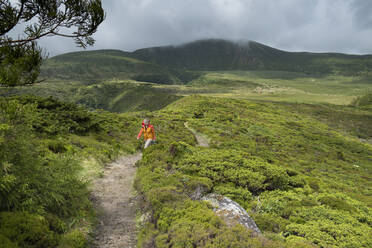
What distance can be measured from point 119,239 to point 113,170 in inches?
264

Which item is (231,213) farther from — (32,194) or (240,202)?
(32,194)

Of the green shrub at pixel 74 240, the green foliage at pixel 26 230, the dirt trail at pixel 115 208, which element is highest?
the green foliage at pixel 26 230

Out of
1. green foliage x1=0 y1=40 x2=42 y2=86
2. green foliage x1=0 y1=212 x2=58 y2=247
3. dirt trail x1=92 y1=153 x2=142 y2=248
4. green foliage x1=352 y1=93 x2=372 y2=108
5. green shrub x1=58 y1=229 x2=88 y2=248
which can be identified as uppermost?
green foliage x1=0 y1=40 x2=42 y2=86

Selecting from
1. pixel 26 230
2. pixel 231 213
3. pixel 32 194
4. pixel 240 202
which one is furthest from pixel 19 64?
pixel 240 202

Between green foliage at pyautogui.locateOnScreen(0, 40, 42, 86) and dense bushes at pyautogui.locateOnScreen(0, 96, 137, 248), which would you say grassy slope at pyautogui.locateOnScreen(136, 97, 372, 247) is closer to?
dense bushes at pyautogui.locateOnScreen(0, 96, 137, 248)

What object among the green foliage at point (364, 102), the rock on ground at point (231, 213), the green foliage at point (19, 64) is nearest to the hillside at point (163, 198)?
the rock on ground at point (231, 213)

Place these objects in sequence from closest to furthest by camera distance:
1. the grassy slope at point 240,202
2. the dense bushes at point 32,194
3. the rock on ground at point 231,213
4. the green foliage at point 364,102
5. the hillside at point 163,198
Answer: the dense bushes at point 32,194
the hillside at point 163,198
the grassy slope at point 240,202
the rock on ground at point 231,213
the green foliage at point 364,102

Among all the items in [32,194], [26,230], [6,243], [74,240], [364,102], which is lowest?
[364,102]

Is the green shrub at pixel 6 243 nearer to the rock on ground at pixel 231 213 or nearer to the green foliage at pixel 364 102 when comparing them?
the rock on ground at pixel 231 213

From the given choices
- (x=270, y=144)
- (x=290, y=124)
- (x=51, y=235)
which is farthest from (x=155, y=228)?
(x=290, y=124)

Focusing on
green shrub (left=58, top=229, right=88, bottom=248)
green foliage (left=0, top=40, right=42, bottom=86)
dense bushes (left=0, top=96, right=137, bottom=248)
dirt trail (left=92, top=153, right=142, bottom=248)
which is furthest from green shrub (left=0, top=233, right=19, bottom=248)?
green foliage (left=0, top=40, right=42, bottom=86)

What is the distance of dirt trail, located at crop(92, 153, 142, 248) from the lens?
22.2 ft

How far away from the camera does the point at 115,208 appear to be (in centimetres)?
877

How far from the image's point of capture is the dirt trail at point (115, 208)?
6.77m
